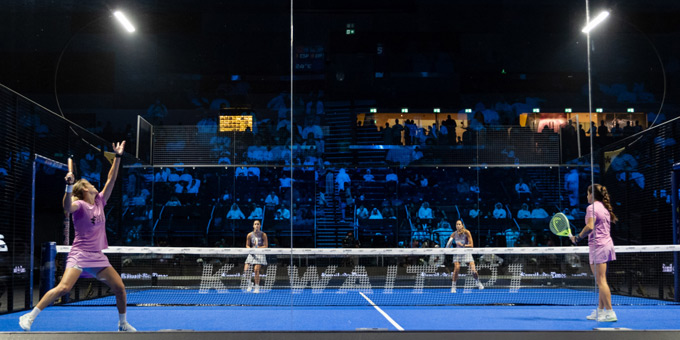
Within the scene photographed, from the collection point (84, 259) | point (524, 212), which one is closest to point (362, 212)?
point (524, 212)

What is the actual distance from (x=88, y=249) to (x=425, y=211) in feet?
28.9

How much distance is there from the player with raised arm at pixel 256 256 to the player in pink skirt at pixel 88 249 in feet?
18.7

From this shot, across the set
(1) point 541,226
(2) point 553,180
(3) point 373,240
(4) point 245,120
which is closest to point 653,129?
(2) point 553,180

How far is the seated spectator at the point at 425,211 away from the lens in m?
14.0

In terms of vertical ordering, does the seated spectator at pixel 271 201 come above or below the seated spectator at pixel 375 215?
above

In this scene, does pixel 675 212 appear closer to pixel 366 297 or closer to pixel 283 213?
pixel 366 297

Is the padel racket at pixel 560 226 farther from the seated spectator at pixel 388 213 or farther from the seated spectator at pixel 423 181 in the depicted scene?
the seated spectator at pixel 388 213

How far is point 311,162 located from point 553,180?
573cm

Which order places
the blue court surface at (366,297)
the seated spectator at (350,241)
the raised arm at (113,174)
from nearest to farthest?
the raised arm at (113,174) < the blue court surface at (366,297) < the seated spectator at (350,241)

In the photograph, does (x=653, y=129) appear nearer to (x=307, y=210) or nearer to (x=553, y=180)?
(x=553, y=180)

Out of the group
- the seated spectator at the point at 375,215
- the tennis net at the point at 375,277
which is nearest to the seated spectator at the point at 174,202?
the tennis net at the point at 375,277

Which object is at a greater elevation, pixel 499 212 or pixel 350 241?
pixel 499 212

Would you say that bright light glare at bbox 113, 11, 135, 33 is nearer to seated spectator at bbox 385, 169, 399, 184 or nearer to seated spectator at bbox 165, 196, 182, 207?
seated spectator at bbox 165, 196, 182, 207

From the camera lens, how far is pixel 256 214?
12055mm
